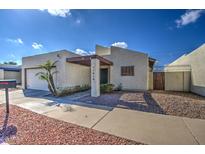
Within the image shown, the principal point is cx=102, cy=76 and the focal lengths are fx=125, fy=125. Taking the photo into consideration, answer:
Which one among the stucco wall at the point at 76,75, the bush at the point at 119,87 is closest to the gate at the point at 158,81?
the bush at the point at 119,87

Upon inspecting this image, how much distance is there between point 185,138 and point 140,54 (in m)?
9.21

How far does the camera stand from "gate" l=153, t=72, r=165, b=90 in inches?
512

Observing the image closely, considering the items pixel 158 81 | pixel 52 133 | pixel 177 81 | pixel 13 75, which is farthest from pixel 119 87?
pixel 13 75

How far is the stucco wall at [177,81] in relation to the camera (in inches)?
472

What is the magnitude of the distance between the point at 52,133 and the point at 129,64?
31.7 ft

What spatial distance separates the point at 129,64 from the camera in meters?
11.7

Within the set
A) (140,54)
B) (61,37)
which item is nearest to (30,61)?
(61,37)

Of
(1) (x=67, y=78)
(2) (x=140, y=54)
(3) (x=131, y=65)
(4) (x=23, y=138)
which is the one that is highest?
(2) (x=140, y=54)

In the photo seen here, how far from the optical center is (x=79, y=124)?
3869 millimetres

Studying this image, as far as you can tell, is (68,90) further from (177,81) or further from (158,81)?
(177,81)

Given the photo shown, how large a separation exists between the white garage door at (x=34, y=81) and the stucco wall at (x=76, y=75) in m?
2.48

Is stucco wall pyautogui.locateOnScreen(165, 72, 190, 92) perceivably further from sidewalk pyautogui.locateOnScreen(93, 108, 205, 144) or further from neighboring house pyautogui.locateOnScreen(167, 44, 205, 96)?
sidewalk pyautogui.locateOnScreen(93, 108, 205, 144)

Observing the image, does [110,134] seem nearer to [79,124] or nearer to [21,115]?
[79,124]

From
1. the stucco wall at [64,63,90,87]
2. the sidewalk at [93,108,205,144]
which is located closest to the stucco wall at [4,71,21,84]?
the stucco wall at [64,63,90,87]
